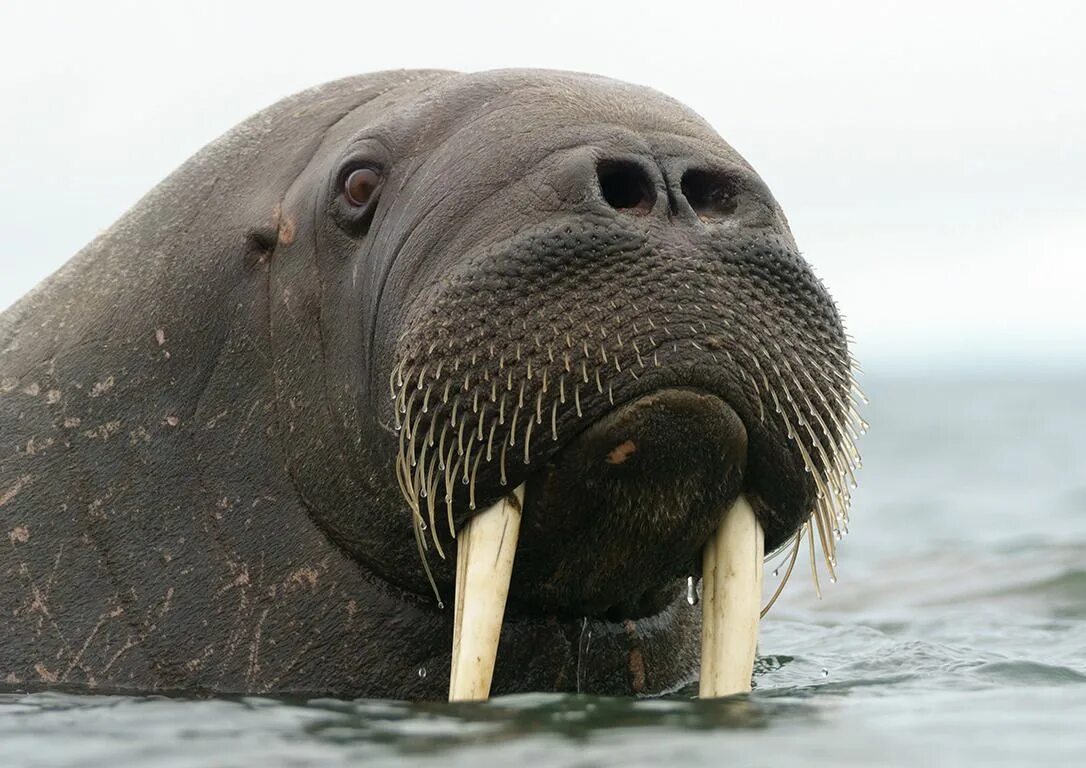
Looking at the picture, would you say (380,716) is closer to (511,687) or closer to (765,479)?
(511,687)

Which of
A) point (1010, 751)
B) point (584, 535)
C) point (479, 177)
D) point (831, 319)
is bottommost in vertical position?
point (1010, 751)

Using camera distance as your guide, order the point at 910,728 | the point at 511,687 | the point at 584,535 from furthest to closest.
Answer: the point at 511,687 → the point at 584,535 → the point at 910,728

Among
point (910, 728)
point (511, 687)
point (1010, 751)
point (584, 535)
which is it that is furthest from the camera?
point (511, 687)

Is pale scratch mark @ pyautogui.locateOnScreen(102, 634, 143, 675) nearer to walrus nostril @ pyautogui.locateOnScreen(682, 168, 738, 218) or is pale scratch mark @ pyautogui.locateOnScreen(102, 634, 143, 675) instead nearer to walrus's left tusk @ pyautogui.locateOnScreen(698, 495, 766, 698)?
walrus's left tusk @ pyautogui.locateOnScreen(698, 495, 766, 698)

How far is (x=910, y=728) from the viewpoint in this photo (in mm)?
6172

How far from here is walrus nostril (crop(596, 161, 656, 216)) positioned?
6.59 meters

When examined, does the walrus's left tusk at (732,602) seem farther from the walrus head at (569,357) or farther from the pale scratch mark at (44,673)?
the pale scratch mark at (44,673)

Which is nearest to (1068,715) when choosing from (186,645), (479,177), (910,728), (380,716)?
(910,728)

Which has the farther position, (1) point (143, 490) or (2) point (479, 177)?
(1) point (143, 490)

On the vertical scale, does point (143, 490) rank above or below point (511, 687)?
above

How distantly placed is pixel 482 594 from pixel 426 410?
26.2 inches

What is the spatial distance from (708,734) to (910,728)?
0.74 meters

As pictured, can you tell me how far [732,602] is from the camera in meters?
6.71

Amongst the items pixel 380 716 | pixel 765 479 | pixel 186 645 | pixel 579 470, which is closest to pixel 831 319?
pixel 765 479
